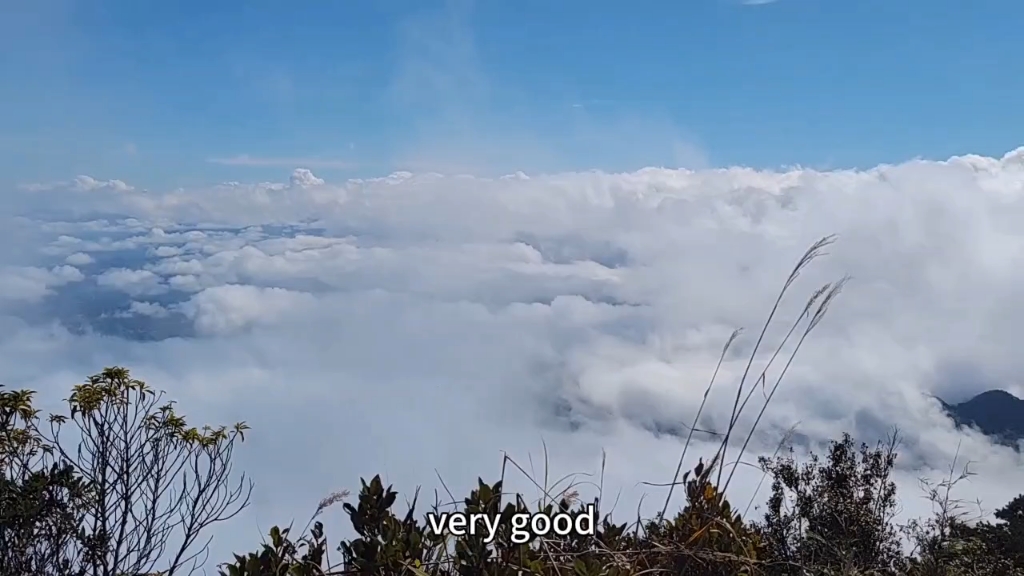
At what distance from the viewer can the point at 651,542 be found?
191 centimetres

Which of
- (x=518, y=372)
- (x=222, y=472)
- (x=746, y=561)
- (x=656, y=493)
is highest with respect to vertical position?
(x=518, y=372)

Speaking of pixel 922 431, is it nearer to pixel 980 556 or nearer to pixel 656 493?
pixel 980 556

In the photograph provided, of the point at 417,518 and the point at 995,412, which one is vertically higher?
the point at 995,412

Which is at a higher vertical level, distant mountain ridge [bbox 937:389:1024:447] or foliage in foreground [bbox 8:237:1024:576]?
distant mountain ridge [bbox 937:389:1024:447]

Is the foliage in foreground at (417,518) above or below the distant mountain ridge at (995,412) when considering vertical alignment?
below

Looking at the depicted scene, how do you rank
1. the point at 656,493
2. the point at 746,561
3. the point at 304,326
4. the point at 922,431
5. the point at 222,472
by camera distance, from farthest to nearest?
1. the point at 304,326
2. the point at 922,431
3. the point at 222,472
4. the point at 656,493
5. the point at 746,561

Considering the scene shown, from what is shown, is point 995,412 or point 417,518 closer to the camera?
point 417,518

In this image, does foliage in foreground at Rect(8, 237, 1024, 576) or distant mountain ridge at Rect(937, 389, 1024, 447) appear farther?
distant mountain ridge at Rect(937, 389, 1024, 447)

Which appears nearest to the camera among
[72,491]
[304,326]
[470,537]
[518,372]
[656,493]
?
[470,537]

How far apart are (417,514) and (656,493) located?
0.66 m

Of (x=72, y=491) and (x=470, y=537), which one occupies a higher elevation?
(x=72, y=491)

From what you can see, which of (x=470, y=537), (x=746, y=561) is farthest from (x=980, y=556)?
(x=470, y=537)

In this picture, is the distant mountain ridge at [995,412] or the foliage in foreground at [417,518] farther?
the distant mountain ridge at [995,412]

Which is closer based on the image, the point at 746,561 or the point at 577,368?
the point at 746,561
